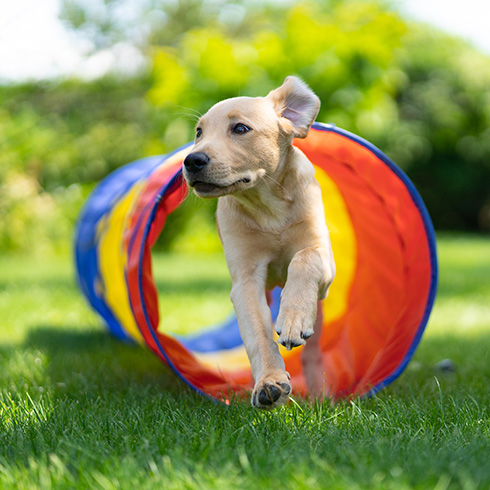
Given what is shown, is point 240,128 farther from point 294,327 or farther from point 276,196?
point 294,327

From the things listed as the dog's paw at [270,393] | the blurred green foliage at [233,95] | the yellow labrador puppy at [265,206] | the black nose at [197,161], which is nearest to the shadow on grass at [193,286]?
the blurred green foliage at [233,95]

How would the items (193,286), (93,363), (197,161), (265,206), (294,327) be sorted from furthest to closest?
(193,286) → (93,363) → (265,206) → (197,161) → (294,327)

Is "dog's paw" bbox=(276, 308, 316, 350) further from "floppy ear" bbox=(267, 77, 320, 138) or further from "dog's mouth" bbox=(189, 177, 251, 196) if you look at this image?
"floppy ear" bbox=(267, 77, 320, 138)

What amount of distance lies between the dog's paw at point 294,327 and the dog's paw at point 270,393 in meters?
0.14

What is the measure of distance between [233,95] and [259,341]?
7288mm

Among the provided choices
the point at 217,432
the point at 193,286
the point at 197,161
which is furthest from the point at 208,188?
the point at 193,286

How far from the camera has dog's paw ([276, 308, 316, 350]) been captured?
7.97ft

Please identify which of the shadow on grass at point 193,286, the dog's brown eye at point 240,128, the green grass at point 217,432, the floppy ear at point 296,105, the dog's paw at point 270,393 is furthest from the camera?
the shadow on grass at point 193,286

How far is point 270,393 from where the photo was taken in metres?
2.35

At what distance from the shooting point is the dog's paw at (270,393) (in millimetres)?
2352

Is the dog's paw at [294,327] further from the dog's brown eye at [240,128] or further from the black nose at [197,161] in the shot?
the dog's brown eye at [240,128]

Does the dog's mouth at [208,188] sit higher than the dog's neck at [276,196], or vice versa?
the dog's mouth at [208,188]

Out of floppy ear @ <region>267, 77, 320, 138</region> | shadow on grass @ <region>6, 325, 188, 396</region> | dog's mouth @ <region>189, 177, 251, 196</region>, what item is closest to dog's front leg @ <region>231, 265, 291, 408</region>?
dog's mouth @ <region>189, 177, 251, 196</region>

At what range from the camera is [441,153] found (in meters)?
18.9
